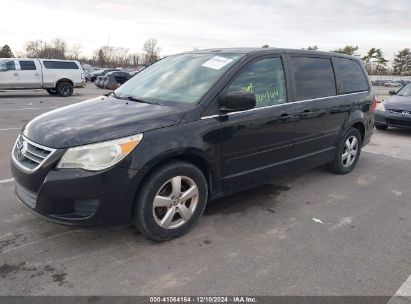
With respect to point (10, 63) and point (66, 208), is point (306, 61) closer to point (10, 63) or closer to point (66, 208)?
point (66, 208)

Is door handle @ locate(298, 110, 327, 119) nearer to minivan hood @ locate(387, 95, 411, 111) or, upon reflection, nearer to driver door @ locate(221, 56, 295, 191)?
driver door @ locate(221, 56, 295, 191)

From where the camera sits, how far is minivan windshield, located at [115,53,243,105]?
3725 mm

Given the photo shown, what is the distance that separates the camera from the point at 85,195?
2.94 m

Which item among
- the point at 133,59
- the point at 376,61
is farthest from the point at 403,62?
the point at 133,59

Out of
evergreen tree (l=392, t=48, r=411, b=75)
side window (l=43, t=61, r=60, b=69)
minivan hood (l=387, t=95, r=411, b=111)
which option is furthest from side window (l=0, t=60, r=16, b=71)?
evergreen tree (l=392, t=48, r=411, b=75)

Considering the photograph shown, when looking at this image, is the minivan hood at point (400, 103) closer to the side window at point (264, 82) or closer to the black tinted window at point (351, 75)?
the black tinted window at point (351, 75)

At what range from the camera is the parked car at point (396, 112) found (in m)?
9.17

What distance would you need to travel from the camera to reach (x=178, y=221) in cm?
348

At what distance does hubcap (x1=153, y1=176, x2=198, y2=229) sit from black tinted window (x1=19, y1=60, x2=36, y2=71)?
16911 mm

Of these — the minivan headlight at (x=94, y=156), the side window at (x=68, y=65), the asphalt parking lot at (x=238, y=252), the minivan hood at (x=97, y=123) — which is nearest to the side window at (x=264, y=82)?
the minivan hood at (x=97, y=123)

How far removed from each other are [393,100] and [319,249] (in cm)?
773

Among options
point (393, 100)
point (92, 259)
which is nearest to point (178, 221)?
point (92, 259)

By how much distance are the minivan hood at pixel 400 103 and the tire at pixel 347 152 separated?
4182 mm

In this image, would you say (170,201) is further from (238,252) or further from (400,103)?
(400,103)
